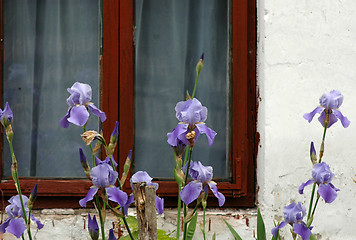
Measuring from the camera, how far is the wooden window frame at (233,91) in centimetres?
261

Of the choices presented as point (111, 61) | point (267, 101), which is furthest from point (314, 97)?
point (111, 61)

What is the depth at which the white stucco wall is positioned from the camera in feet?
8.46

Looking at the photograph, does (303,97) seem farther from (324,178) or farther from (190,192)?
(190,192)

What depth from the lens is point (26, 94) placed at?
107 inches

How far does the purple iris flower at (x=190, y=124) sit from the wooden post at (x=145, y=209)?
14cm

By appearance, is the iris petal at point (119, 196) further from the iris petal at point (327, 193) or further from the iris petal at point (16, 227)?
the iris petal at point (327, 193)

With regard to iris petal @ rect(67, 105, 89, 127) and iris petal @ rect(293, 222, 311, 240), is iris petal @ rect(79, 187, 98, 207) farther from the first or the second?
iris petal @ rect(293, 222, 311, 240)

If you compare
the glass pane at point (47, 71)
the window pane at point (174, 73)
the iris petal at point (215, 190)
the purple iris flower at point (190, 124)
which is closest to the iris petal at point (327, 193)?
the iris petal at point (215, 190)

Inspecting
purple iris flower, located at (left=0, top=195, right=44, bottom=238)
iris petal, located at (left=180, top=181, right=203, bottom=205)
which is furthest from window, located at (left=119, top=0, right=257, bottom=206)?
iris petal, located at (left=180, top=181, right=203, bottom=205)

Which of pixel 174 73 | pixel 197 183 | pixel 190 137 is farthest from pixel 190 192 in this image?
pixel 174 73

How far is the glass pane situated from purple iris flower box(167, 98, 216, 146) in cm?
128

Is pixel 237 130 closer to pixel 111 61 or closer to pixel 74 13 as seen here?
pixel 111 61

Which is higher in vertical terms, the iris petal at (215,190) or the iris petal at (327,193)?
the iris petal at (215,190)

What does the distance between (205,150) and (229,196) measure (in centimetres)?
26
